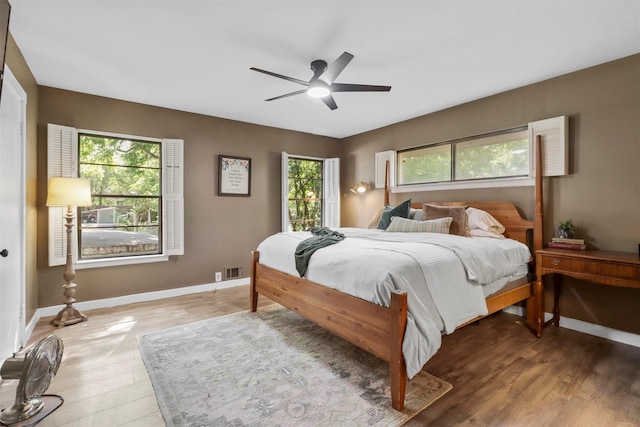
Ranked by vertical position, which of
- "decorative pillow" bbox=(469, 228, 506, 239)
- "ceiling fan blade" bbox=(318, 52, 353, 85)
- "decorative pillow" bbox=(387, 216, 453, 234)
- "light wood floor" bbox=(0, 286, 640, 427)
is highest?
"ceiling fan blade" bbox=(318, 52, 353, 85)

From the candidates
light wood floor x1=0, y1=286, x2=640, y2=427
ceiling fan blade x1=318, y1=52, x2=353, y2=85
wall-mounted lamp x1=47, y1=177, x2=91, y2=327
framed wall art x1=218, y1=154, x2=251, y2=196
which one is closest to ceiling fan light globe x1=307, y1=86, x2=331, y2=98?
ceiling fan blade x1=318, y1=52, x2=353, y2=85

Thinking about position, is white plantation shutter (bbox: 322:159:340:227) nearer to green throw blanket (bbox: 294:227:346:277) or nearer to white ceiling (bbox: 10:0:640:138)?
white ceiling (bbox: 10:0:640:138)

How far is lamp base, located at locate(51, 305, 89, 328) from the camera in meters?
3.10

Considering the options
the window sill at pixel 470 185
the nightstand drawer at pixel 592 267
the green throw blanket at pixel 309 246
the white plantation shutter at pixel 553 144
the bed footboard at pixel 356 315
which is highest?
the white plantation shutter at pixel 553 144

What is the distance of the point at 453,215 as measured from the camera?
3459 millimetres

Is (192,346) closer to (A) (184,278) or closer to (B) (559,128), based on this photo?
(A) (184,278)

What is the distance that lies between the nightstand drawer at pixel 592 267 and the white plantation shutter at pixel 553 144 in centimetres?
93

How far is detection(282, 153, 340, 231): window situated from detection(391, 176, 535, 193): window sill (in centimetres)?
119

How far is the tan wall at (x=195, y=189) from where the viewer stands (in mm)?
3433

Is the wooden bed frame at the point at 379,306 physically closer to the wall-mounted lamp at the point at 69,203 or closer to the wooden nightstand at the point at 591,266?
the wooden nightstand at the point at 591,266

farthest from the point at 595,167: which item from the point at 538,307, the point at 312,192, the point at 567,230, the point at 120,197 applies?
the point at 120,197

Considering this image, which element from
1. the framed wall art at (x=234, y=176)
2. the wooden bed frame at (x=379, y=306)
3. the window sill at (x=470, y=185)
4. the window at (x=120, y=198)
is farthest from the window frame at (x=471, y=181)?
the window at (x=120, y=198)

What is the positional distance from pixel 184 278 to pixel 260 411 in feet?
9.53

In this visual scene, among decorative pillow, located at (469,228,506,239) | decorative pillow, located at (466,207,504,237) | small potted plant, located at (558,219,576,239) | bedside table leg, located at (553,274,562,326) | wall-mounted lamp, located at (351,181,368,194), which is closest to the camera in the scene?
small potted plant, located at (558,219,576,239)
